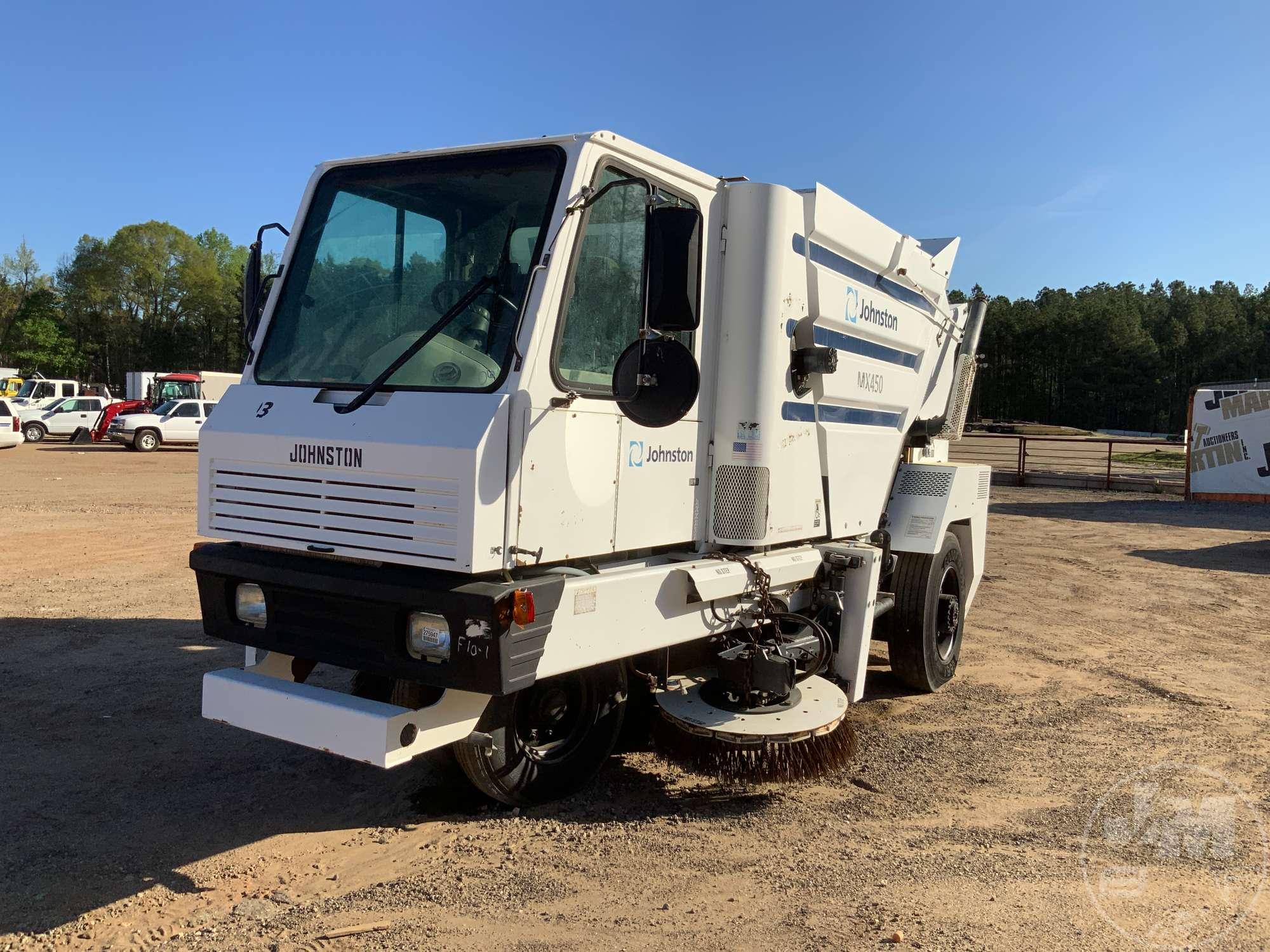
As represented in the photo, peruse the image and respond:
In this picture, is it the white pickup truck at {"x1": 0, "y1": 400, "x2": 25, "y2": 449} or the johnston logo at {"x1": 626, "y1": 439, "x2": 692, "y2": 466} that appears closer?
the johnston logo at {"x1": 626, "y1": 439, "x2": 692, "y2": 466}

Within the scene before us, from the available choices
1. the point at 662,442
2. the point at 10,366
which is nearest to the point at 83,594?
the point at 662,442

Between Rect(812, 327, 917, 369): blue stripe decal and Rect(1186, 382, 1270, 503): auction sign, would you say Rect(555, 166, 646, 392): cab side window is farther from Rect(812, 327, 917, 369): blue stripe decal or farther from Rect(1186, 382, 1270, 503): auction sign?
Rect(1186, 382, 1270, 503): auction sign

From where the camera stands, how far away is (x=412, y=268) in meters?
4.02

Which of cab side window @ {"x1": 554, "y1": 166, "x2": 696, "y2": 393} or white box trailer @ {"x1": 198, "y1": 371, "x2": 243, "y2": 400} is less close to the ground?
white box trailer @ {"x1": 198, "y1": 371, "x2": 243, "y2": 400}

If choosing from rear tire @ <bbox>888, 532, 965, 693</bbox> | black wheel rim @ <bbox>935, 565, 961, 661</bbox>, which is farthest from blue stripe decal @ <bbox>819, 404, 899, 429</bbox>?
black wheel rim @ <bbox>935, 565, 961, 661</bbox>

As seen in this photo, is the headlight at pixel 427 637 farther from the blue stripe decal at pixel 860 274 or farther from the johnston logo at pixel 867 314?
the johnston logo at pixel 867 314

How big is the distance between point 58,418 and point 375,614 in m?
35.5

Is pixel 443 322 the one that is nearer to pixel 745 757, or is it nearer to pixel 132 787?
pixel 745 757

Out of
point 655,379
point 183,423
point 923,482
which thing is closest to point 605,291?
point 655,379

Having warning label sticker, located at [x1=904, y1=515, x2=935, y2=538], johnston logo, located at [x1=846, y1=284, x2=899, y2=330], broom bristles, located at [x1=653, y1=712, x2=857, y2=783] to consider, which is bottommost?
broom bristles, located at [x1=653, y1=712, x2=857, y2=783]

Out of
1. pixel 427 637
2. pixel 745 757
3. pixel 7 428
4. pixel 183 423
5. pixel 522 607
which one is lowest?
pixel 745 757

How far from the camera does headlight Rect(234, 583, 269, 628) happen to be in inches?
154

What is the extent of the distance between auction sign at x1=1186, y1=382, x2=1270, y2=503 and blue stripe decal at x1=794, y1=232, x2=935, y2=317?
15.7 metres

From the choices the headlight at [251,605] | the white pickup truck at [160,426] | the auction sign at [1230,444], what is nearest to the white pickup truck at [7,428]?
the white pickup truck at [160,426]
